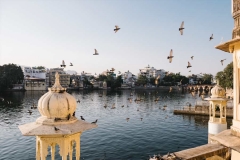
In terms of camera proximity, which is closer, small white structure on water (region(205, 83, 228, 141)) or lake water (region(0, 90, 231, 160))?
small white structure on water (region(205, 83, 228, 141))

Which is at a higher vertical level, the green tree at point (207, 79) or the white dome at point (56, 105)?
the green tree at point (207, 79)

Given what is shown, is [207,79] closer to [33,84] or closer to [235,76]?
[33,84]

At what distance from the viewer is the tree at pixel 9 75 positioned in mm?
95688

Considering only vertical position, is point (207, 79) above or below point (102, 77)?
below

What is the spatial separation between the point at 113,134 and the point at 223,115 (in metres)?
14.5

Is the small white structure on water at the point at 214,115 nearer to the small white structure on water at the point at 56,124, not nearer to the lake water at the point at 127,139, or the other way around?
the lake water at the point at 127,139

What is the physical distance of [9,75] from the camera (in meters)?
98.7

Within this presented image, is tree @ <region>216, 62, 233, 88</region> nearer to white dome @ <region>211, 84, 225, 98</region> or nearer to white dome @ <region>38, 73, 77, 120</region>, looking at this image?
white dome @ <region>211, 84, 225, 98</region>

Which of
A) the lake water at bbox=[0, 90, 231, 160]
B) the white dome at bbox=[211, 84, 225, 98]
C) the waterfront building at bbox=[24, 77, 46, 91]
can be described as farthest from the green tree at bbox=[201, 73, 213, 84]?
the white dome at bbox=[211, 84, 225, 98]

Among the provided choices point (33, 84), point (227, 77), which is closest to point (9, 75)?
point (33, 84)

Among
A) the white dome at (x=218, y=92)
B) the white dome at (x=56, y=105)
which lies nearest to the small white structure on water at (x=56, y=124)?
the white dome at (x=56, y=105)

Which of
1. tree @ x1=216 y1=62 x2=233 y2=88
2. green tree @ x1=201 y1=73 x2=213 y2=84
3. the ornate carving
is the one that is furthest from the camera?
green tree @ x1=201 y1=73 x2=213 y2=84

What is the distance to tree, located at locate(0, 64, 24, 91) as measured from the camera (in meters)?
95.7

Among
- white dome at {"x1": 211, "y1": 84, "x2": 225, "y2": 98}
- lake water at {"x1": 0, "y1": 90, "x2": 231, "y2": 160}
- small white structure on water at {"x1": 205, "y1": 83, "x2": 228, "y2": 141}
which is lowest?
lake water at {"x1": 0, "y1": 90, "x2": 231, "y2": 160}
